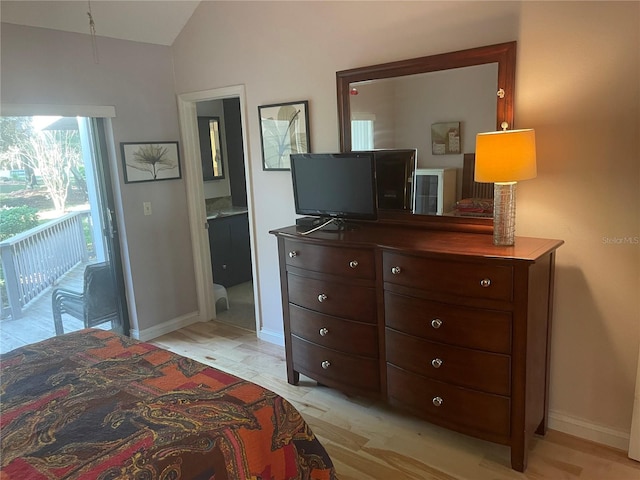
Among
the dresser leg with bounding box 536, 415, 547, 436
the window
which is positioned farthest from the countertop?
the dresser leg with bounding box 536, 415, 547, 436

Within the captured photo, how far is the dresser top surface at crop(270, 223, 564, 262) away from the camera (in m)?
2.09

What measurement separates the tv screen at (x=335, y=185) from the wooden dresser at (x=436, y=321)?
0.16 metres

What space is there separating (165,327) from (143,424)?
2.79 meters

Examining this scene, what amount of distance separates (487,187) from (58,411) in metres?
2.16

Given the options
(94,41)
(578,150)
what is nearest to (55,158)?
(94,41)

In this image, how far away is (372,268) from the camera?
8.14 feet

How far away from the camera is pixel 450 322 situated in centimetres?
222

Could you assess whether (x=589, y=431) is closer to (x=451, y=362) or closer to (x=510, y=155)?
(x=451, y=362)

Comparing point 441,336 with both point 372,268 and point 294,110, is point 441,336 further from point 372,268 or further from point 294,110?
point 294,110

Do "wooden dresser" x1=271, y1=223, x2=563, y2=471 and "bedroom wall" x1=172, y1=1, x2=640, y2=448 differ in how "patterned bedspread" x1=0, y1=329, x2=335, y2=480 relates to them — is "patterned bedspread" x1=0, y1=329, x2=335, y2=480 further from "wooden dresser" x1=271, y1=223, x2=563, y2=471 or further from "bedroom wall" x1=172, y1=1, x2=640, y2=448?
"bedroom wall" x1=172, y1=1, x2=640, y2=448

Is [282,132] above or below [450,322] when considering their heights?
above

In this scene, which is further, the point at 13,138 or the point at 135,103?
the point at 135,103

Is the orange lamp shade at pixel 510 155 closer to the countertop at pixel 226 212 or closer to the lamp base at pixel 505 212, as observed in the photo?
the lamp base at pixel 505 212

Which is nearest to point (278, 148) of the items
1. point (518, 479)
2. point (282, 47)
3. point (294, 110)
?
point (294, 110)
